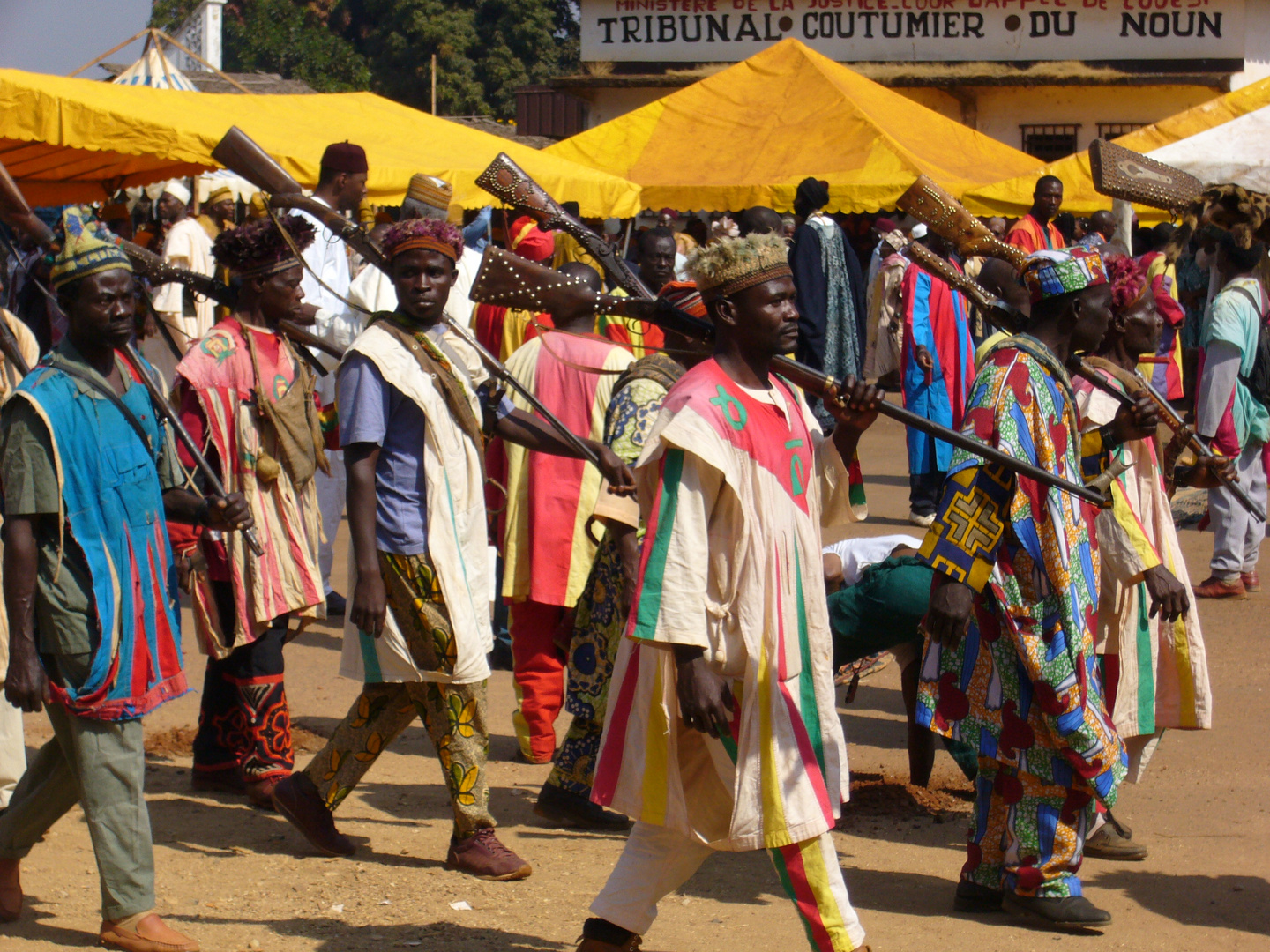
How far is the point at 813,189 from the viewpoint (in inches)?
468

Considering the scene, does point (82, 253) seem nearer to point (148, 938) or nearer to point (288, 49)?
point (148, 938)

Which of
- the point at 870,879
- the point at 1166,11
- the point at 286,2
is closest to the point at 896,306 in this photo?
the point at 870,879

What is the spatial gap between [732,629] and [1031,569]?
3.56 ft

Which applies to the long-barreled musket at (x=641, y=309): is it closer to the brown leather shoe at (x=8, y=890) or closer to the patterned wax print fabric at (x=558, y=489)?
the patterned wax print fabric at (x=558, y=489)

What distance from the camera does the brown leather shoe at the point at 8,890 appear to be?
166 inches

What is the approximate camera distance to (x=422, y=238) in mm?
4609

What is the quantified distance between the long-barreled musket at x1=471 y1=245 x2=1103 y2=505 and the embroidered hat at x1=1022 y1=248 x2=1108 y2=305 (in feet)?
1.71

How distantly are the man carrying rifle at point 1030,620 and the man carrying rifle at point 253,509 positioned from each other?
95.0 inches

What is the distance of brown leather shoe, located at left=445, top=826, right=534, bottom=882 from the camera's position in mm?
4652

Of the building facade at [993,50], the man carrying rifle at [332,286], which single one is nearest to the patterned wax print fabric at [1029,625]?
the man carrying rifle at [332,286]

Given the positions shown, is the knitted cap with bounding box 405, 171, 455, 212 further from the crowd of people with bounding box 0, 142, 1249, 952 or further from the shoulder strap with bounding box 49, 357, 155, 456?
the shoulder strap with bounding box 49, 357, 155, 456

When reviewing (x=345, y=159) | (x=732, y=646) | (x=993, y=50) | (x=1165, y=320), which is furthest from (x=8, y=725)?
(x=993, y=50)

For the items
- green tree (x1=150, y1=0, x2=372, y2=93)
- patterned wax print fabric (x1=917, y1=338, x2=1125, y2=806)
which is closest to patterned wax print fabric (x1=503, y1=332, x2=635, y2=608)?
patterned wax print fabric (x1=917, y1=338, x2=1125, y2=806)

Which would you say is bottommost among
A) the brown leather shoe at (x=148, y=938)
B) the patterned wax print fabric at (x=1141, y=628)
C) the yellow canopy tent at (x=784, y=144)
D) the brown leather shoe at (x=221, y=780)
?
the brown leather shoe at (x=221, y=780)
